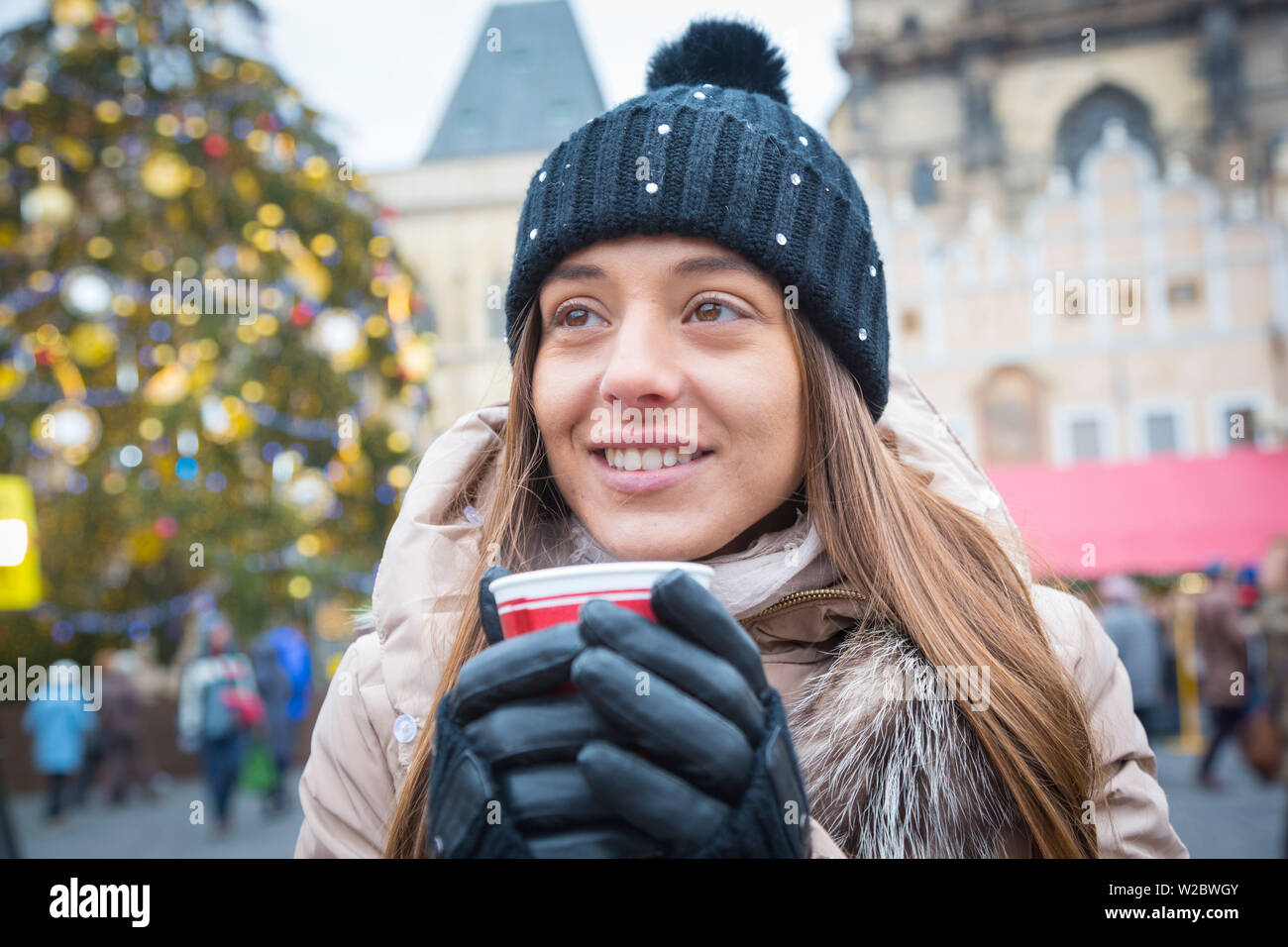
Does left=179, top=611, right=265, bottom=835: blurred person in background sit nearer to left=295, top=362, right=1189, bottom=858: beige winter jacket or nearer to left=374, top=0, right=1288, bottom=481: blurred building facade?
left=295, top=362, right=1189, bottom=858: beige winter jacket

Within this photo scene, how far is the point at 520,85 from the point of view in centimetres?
1035

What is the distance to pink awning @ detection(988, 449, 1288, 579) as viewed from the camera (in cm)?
1136

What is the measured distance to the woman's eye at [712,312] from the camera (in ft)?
4.56

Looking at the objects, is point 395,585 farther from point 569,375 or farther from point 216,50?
point 216,50

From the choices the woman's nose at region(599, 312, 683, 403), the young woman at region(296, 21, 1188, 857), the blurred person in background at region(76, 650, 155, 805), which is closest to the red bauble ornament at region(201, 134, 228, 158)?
the blurred person in background at region(76, 650, 155, 805)

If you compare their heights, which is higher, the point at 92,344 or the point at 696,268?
A: the point at 92,344

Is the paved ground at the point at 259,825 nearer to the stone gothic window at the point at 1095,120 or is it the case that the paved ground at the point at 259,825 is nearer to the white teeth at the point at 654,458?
the white teeth at the point at 654,458

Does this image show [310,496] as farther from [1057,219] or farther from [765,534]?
[1057,219]

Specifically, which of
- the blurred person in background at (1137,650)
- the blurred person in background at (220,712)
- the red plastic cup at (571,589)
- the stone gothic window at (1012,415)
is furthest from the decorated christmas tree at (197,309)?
the stone gothic window at (1012,415)

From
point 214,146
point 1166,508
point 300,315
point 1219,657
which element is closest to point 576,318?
point 300,315

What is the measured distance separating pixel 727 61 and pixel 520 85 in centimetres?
939

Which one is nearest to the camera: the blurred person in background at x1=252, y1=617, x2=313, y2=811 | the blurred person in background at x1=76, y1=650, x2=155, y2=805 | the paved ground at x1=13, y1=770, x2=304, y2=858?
the paved ground at x1=13, y1=770, x2=304, y2=858
